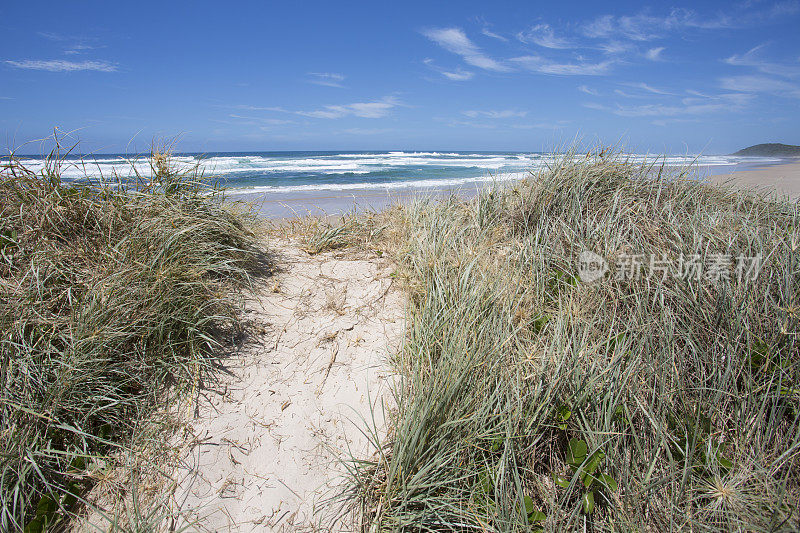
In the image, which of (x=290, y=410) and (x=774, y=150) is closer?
(x=290, y=410)

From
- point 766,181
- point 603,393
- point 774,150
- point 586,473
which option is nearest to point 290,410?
point 586,473

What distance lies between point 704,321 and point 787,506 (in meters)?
0.90

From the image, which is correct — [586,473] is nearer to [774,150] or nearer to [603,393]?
[603,393]

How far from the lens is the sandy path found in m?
1.75

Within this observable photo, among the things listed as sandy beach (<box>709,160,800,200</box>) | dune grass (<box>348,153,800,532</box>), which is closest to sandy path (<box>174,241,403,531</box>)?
dune grass (<box>348,153,800,532</box>)

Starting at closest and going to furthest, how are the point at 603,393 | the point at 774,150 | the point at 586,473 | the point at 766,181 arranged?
the point at 586,473 → the point at 603,393 → the point at 766,181 → the point at 774,150

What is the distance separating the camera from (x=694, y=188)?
3396 millimetres

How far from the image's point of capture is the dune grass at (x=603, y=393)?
1608 mm

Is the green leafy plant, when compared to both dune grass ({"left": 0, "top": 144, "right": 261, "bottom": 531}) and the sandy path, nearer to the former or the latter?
the sandy path

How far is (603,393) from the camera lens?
1.87 m

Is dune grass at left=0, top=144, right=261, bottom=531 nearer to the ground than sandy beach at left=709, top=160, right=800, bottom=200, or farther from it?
nearer to the ground

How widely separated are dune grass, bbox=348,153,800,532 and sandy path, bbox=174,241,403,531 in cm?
21

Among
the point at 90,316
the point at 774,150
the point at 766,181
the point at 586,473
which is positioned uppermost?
the point at 774,150

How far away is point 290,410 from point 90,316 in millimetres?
1129
